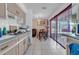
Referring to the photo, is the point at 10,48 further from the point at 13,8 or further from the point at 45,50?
the point at 45,50

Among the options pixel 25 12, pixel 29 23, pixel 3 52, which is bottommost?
pixel 3 52

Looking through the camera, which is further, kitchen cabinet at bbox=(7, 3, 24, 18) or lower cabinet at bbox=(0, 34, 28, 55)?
kitchen cabinet at bbox=(7, 3, 24, 18)

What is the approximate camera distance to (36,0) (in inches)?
93.7

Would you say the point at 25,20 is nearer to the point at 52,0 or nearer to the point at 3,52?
the point at 52,0

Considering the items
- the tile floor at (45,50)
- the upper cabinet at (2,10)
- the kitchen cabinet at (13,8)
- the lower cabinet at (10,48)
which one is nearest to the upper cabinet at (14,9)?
the kitchen cabinet at (13,8)

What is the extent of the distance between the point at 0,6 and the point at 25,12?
13.6 ft

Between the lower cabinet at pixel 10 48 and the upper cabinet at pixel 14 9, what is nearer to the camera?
the lower cabinet at pixel 10 48

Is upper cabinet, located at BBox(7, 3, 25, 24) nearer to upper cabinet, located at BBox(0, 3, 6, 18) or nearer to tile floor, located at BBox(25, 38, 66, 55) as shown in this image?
upper cabinet, located at BBox(0, 3, 6, 18)

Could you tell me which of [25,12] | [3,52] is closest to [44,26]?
[25,12]

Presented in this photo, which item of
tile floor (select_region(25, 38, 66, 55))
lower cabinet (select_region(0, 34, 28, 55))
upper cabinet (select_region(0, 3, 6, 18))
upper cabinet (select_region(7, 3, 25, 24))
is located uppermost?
upper cabinet (select_region(7, 3, 25, 24))

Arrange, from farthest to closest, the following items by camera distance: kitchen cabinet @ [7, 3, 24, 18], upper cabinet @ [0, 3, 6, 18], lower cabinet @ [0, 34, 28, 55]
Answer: kitchen cabinet @ [7, 3, 24, 18] → upper cabinet @ [0, 3, 6, 18] → lower cabinet @ [0, 34, 28, 55]

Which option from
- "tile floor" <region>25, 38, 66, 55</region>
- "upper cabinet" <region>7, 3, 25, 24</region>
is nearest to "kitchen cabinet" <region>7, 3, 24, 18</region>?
"upper cabinet" <region>7, 3, 25, 24</region>

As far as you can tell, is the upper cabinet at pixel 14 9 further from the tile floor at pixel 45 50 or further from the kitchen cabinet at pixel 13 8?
the tile floor at pixel 45 50

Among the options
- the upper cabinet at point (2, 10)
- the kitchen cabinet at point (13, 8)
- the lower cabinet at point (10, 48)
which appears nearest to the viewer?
the lower cabinet at point (10, 48)
